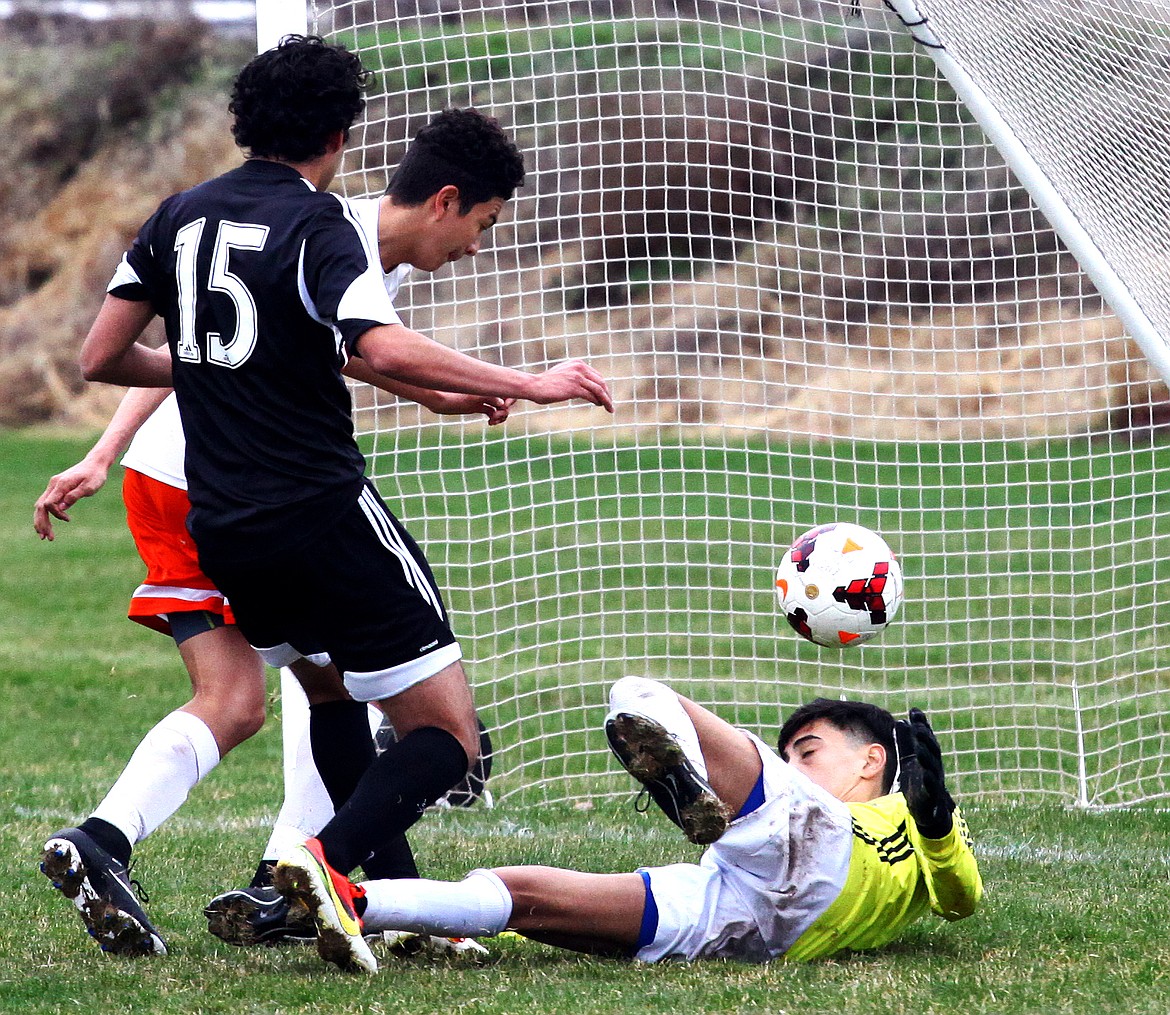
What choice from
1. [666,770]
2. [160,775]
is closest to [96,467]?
[160,775]

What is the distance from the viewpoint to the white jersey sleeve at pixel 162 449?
426 cm

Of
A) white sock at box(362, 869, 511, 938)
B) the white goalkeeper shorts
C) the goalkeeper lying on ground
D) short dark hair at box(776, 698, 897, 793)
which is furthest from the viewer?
short dark hair at box(776, 698, 897, 793)

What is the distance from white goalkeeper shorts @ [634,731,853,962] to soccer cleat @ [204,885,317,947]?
2.75 feet

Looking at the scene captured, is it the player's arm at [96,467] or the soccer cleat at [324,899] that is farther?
the player's arm at [96,467]

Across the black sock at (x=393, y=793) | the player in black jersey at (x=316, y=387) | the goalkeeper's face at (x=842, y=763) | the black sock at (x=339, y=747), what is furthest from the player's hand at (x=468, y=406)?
the goalkeeper's face at (x=842, y=763)

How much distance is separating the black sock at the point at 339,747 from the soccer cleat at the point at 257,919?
30cm

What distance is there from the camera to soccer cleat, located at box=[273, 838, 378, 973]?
3152 millimetres

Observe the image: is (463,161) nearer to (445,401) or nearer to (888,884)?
(445,401)

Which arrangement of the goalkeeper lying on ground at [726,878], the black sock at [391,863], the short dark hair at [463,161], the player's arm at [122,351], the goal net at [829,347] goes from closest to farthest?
the goalkeeper lying on ground at [726,878] < the short dark hair at [463,161] < the player's arm at [122,351] < the black sock at [391,863] < the goal net at [829,347]

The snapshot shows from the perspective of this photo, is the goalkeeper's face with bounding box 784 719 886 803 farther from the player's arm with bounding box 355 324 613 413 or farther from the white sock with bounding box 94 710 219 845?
the white sock with bounding box 94 710 219 845

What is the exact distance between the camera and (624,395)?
43.1ft

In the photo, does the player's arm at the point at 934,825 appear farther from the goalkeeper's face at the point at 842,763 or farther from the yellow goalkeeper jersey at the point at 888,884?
the goalkeeper's face at the point at 842,763

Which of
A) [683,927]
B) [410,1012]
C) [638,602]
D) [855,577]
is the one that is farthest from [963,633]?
[410,1012]

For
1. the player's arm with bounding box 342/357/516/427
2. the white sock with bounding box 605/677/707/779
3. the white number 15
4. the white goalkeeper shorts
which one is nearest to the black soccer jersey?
the white number 15
